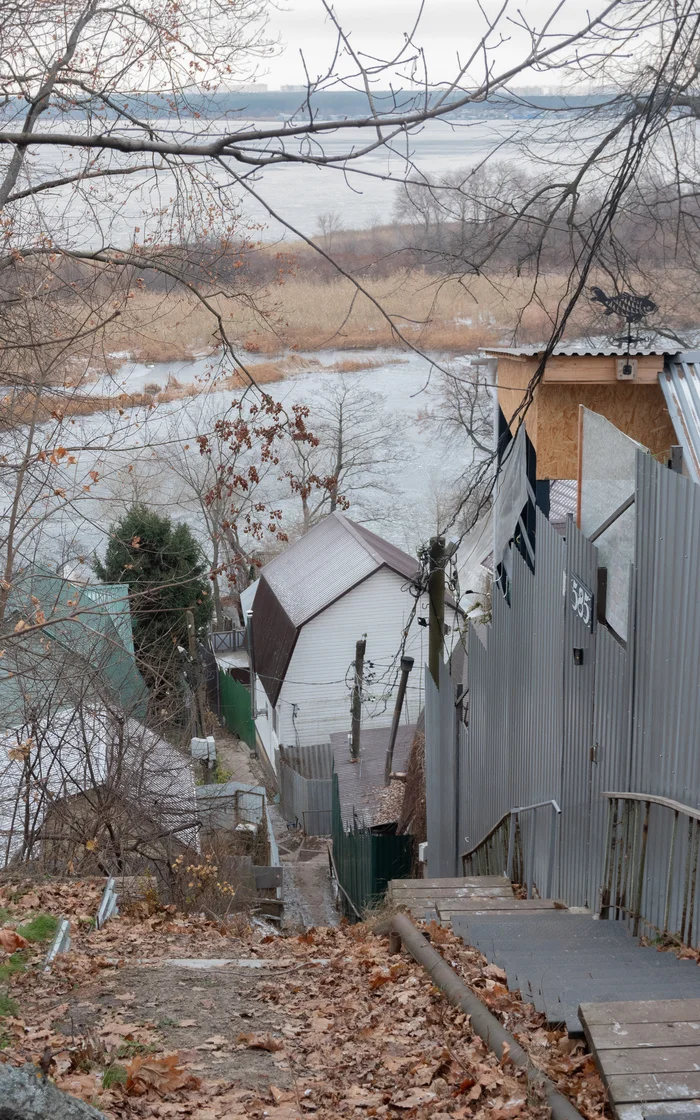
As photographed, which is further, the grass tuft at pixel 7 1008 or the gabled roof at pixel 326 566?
the gabled roof at pixel 326 566

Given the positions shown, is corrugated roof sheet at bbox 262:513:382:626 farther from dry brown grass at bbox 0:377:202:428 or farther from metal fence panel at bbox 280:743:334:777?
dry brown grass at bbox 0:377:202:428

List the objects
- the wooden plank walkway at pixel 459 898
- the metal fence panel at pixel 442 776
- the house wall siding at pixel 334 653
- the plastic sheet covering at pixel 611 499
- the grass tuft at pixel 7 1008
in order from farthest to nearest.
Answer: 1. the house wall siding at pixel 334 653
2. the metal fence panel at pixel 442 776
3. the wooden plank walkway at pixel 459 898
4. the plastic sheet covering at pixel 611 499
5. the grass tuft at pixel 7 1008

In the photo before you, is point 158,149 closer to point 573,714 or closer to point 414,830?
point 573,714

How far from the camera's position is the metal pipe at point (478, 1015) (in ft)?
9.94

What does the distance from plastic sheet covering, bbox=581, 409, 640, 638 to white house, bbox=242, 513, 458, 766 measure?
1740 cm

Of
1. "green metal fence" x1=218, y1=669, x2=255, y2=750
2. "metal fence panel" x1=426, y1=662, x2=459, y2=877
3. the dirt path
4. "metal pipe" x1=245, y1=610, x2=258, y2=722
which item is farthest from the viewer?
"green metal fence" x1=218, y1=669, x2=255, y2=750

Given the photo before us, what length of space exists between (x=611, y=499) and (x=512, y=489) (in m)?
3.52

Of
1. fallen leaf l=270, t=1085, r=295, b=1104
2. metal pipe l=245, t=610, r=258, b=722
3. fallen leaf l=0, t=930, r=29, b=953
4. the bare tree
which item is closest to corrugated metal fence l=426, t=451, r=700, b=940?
fallen leaf l=270, t=1085, r=295, b=1104

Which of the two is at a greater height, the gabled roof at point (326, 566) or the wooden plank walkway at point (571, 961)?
the gabled roof at point (326, 566)

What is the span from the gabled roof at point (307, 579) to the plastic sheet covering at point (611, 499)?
17367 mm

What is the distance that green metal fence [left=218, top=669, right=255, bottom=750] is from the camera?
27484mm

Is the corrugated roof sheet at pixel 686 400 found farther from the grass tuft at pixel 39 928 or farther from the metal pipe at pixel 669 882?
the grass tuft at pixel 39 928

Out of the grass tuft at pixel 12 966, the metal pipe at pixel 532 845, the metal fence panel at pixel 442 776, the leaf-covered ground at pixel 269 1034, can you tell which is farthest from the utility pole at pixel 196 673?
the grass tuft at pixel 12 966

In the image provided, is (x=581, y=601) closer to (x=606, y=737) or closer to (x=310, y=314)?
(x=606, y=737)
